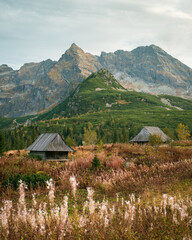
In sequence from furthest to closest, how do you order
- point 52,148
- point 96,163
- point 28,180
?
1. point 52,148
2. point 96,163
3. point 28,180

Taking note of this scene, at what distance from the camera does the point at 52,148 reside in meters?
32.0

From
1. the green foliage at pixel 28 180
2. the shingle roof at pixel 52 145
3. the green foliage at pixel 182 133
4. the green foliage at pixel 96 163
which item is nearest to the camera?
the green foliage at pixel 28 180

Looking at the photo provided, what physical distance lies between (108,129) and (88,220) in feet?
542

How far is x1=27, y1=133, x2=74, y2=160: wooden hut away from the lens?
32.1m

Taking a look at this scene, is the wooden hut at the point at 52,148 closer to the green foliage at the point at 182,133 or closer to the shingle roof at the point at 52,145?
the shingle roof at the point at 52,145

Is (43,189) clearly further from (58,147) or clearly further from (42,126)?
(42,126)

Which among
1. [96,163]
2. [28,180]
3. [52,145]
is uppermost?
[96,163]

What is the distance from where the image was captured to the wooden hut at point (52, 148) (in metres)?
32.1

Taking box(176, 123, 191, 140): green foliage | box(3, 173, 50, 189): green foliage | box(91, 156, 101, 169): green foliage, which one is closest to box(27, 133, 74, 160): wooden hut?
box(91, 156, 101, 169): green foliage

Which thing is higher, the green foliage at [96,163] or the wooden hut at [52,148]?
the green foliage at [96,163]

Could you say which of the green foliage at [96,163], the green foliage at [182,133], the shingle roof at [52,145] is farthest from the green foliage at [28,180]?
the green foliage at [182,133]

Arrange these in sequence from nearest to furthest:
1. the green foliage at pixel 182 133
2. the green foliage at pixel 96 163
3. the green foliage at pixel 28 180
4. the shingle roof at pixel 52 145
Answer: the green foliage at pixel 28 180 < the green foliage at pixel 96 163 < the shingle roof at pixel 52 145 < the green foliage at pixel 182 133

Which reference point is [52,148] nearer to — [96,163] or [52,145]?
[52,145]

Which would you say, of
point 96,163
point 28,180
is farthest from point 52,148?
point 28,180
